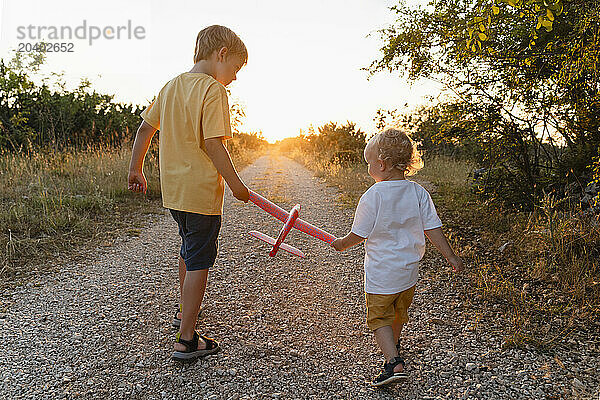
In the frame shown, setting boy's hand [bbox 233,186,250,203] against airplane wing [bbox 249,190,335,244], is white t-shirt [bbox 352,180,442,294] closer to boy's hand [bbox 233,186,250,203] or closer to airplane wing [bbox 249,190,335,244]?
airplane wing [bbox 249,190,335,244]

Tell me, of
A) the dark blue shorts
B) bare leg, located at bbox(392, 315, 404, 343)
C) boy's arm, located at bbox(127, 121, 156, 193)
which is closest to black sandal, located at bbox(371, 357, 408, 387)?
bare leg, located at bbox(392, 315, 404, 343)

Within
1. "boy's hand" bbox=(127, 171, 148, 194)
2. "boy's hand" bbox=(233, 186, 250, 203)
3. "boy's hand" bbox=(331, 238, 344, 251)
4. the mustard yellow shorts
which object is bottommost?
the mustard yellow shorts

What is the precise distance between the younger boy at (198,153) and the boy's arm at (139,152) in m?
0.23

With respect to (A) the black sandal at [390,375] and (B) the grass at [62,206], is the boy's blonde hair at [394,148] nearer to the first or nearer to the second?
(A) the black sandal at [390,375]

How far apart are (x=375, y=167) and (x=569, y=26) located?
3.38 m

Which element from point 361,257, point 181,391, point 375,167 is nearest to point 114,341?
point 181,391

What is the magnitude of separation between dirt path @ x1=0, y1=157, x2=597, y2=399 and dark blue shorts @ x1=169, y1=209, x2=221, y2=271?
618 mm

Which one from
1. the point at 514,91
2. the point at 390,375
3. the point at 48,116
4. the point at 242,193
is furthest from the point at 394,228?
the point at 48,116

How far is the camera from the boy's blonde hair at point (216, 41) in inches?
100

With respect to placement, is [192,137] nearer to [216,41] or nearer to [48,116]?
[216,41]

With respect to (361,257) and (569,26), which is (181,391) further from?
(569,26)

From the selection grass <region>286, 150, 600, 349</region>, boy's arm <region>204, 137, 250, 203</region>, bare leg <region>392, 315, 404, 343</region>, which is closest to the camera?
boy's arm <region>204, 137, 250, 203</region>

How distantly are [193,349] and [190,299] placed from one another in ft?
1.08

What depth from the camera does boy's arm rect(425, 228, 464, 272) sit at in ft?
7.80
